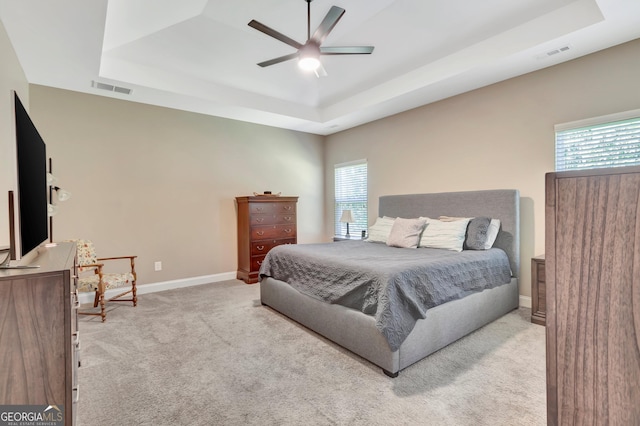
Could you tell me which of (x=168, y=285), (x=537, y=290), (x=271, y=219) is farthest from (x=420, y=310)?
(x=168, y=285)

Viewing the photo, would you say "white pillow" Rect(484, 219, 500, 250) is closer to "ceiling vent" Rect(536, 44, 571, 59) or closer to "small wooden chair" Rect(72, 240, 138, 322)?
"ceiling vent" Rect(536, 44, 571, 59)

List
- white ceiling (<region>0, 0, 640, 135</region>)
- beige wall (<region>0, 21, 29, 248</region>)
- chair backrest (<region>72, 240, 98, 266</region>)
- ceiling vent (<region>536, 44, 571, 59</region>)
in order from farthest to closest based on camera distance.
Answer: chair backrest (<region>72, 240, 98, 266</region>) < ceiling vent (<region>536, 44, 571, 59</region>) < white ceiling (<region>0, 0, 640, 135</region>) < beige wall (<region>0, 21, 29, 248</region>)

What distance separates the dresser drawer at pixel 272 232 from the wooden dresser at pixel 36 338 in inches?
138

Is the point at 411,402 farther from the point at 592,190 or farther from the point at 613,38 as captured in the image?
the point at 613,38

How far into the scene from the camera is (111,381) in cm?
210

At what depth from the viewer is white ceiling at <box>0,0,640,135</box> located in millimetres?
2557

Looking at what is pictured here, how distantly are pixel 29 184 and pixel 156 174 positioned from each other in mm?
2708

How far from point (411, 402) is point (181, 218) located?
3763 millimetres

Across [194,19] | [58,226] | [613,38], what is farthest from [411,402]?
[58,226]

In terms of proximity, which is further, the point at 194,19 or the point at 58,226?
the point at 58,226

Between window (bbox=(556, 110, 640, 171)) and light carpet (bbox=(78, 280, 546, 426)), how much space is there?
166 cm

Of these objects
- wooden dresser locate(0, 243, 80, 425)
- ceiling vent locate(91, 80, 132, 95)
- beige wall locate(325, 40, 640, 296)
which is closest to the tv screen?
wooden dresser locate(0, 243, 80, 425)

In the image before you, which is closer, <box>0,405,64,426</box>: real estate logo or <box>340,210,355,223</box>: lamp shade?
<box>0,405,64,426</box>: real estate logo

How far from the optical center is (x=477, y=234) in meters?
3.37
